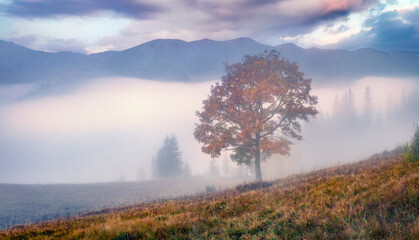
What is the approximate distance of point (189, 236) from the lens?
5.13 meters

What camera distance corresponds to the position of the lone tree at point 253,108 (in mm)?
20594

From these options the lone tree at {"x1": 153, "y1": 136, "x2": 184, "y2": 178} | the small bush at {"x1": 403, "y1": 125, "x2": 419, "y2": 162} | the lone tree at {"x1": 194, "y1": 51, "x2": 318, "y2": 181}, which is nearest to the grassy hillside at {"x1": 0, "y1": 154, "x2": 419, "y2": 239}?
the small bush at {"x1": 403, "y1": 125, "x2": 419, "y2": 162}

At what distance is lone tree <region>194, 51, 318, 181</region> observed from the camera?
20.6 meters

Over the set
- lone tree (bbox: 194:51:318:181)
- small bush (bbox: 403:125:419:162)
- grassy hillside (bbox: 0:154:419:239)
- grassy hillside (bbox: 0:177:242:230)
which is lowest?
grassy hillside (bbox: 0:177:242:230)

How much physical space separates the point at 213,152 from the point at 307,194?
13237mm

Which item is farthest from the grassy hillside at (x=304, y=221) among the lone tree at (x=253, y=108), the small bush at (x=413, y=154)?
the lone tree at (x=253, y=108)

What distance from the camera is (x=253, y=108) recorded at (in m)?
21.9

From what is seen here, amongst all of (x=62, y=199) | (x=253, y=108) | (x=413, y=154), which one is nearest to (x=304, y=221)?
(x=413, y=154)

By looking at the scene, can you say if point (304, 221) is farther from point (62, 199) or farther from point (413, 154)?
point (62, 199)

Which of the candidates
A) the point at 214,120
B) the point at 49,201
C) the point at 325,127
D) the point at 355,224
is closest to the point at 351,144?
the point at 325,127

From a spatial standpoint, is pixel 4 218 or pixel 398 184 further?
pixel 4 218

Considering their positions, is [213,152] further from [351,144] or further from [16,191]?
[351,144]

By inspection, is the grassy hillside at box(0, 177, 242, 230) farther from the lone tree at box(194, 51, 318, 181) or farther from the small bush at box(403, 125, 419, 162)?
the small bush at box(403, 125, 419, 162)

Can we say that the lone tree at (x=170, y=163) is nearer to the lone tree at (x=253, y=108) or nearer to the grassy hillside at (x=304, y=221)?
the lone tree at (x=253, y=108)
